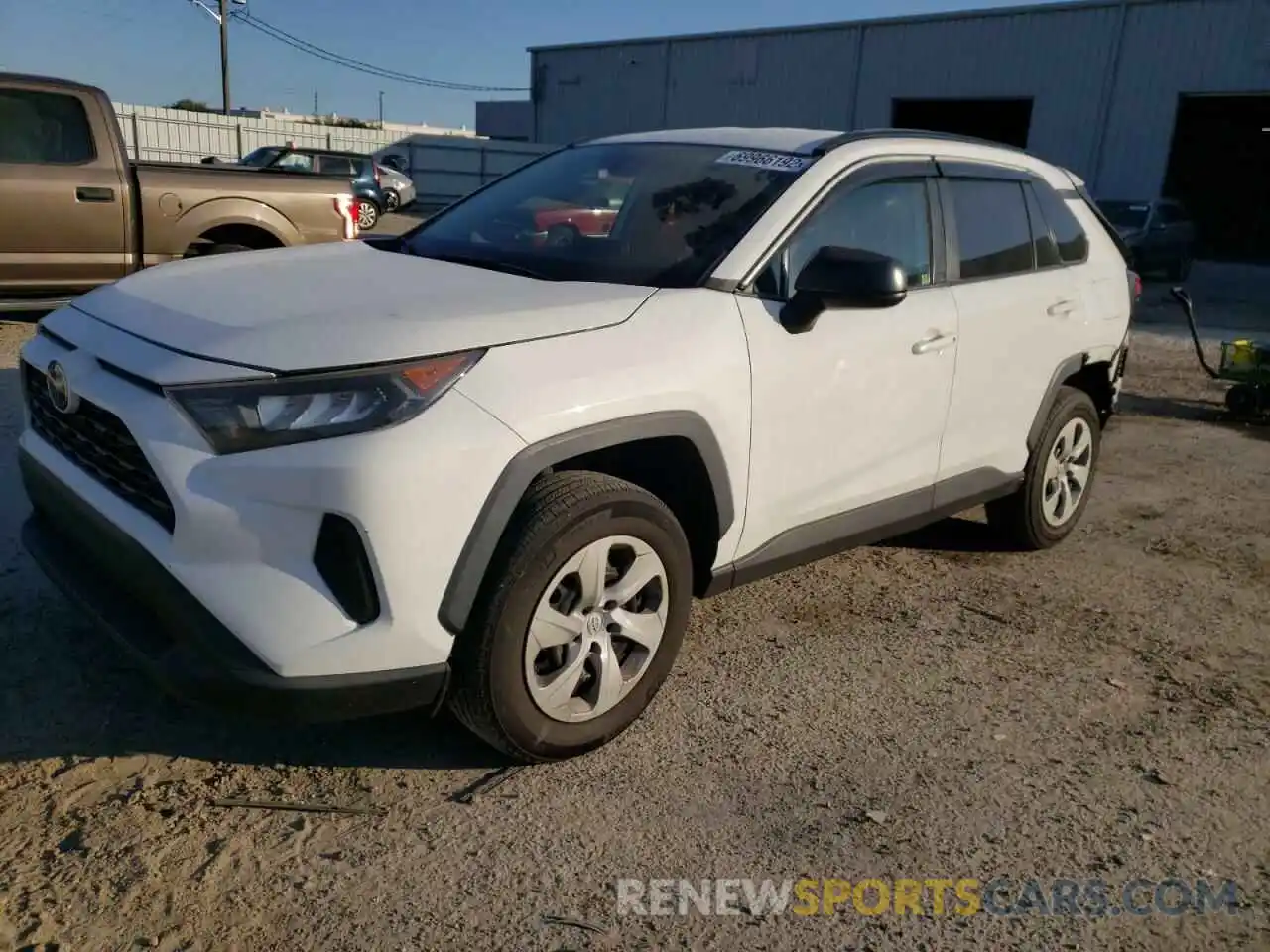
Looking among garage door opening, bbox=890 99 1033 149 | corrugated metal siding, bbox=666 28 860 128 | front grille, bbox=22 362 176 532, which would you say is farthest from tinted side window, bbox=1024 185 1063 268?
corrugated metal siding, bbox=666 28 860 128

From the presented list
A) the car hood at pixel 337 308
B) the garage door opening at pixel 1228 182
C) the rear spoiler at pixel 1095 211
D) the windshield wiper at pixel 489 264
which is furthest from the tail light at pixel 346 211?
the garage door opening at pixel 1228 182

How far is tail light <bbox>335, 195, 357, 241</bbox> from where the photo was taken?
8227 millimetres

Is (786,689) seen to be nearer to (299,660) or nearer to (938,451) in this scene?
(938,451)

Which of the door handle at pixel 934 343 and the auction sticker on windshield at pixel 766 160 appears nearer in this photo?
the auction sticker on windshield at pixel 766 160

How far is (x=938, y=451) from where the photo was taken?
13.1ft

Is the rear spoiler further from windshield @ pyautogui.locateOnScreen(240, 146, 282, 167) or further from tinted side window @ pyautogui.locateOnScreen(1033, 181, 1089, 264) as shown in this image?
windshield @ pyautogui.locateOnScreen(240, 146, 282, 167)

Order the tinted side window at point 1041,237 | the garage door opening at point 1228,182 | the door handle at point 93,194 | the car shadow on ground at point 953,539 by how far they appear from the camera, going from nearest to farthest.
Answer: the tinted side window at point 1041,237 < the car shadow on ground at point 953,539 < the door handle at point 93,194 < the garage door opening at point 1228,182

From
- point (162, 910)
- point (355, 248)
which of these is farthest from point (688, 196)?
point (162, 910)

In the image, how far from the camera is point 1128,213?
19797mm

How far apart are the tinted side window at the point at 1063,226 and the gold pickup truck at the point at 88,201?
5.56m

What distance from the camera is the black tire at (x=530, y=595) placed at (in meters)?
2.65

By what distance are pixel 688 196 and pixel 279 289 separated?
1424 millimetres

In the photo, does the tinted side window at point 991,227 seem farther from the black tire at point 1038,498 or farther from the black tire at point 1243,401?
the black tire at point 1243,401

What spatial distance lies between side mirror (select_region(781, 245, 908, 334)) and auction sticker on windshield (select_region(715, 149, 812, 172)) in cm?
43
